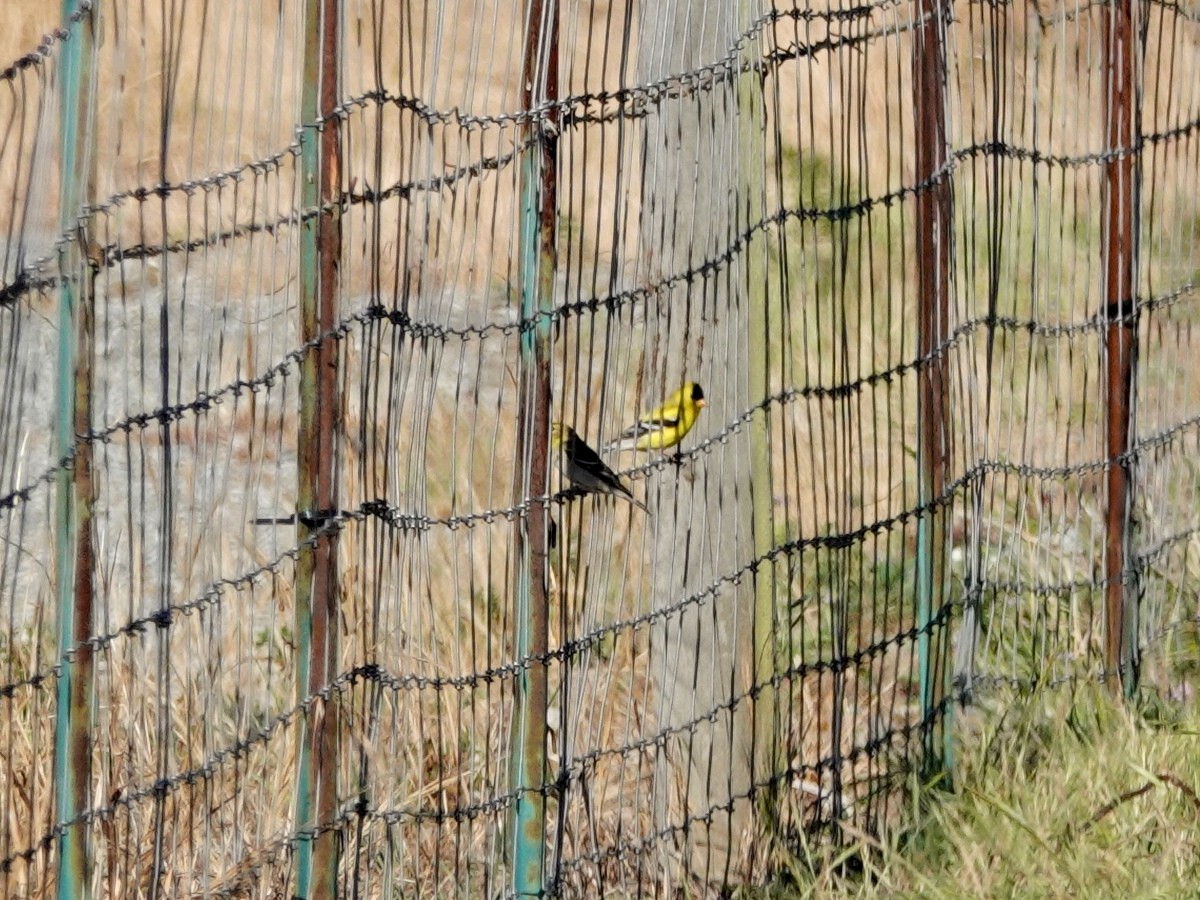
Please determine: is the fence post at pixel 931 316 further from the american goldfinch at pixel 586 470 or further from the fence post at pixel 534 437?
the fence post at pixel 534 437

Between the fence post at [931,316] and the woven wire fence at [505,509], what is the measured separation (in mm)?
10

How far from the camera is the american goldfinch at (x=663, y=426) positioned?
3.94 meters

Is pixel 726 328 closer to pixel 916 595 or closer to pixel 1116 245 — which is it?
pixel 916 595

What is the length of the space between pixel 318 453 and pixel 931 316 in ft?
6.25

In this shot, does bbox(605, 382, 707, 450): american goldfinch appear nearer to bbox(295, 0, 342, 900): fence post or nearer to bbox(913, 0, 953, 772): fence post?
bbox(295, 0, 342, 900): fence post

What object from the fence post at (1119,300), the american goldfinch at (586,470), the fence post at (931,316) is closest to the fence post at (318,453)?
the american goldfinch at (586,470)

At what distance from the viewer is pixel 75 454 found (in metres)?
3.15

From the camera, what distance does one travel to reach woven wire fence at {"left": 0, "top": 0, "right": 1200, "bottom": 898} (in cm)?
337

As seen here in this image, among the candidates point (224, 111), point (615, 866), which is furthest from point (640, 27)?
point (615, 866)

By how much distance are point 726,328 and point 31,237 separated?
1.51m

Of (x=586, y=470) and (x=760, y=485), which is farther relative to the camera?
(x=760, y=485)

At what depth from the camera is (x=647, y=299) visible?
3.96 meters

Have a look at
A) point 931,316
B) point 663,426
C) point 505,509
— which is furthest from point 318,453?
point 931,316

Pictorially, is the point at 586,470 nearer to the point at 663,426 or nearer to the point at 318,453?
the point at 663,426
